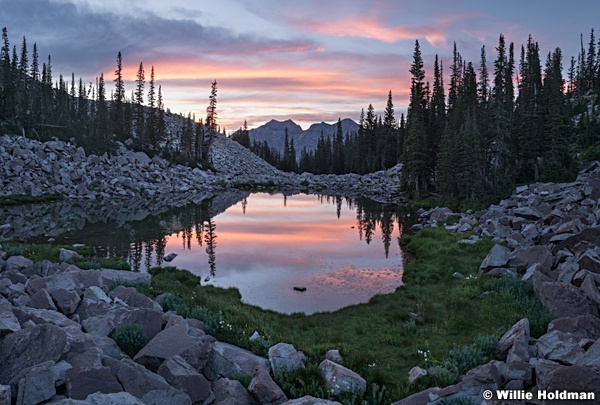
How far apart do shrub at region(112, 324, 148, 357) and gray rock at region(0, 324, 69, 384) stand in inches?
59.3

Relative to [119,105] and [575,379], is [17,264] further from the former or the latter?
[119,105]

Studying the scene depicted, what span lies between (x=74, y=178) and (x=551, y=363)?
5739 cm

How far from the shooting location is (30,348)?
7.40 metres

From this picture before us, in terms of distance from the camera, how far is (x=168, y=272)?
63.8ft

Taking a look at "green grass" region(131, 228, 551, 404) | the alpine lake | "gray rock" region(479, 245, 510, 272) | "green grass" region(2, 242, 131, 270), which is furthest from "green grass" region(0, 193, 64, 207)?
"gray rock" region(479, 245, 510, 272)

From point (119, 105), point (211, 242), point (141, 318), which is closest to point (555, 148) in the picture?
point (211, 242)

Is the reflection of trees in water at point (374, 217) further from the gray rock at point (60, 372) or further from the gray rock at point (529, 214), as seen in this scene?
the gray rock at point (60, 372)

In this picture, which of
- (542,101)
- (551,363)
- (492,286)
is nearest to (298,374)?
(551,363)

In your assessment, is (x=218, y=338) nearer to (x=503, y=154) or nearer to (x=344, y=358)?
(x=344, y=358)

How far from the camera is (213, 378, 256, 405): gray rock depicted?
7.66 m

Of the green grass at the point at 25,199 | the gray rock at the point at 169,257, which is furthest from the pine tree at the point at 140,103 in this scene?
the gray rock at the point at 169,257

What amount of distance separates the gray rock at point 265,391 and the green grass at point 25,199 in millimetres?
42490

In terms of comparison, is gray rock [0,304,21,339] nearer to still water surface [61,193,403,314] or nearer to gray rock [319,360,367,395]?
gray rock [319,360,367,395]

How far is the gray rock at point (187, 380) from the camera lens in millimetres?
7668
